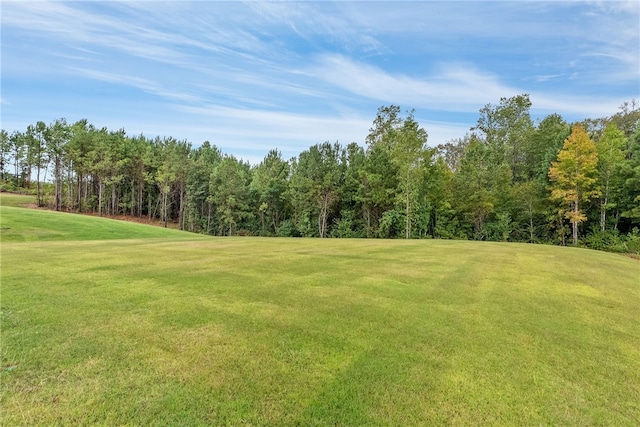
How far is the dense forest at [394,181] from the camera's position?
28875mm

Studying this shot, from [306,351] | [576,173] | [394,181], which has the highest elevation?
[576,173]

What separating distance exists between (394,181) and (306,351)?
34274 mm

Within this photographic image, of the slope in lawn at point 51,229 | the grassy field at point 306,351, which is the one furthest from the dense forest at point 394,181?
the grassy field at point 306,351

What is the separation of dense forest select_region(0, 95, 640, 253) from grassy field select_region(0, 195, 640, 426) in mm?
26482

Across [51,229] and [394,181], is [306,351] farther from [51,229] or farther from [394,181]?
[394,181]

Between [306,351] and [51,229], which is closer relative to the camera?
[306,351]

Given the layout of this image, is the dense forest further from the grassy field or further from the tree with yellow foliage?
the grassy field

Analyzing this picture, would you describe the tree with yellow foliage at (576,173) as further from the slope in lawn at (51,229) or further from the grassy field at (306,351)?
the slope in lawn at (51,229)

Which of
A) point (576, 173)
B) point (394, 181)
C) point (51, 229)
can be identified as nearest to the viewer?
point (51, 229)

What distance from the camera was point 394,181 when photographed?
36.3m

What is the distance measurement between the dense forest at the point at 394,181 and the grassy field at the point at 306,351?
26.5 meters

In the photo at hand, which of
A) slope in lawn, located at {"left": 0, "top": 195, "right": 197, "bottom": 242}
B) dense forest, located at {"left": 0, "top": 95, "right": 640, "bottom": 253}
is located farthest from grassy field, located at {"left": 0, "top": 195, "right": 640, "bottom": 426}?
dense forest, located at {"left": 0, "top": 95, "right": 640, "bottom": 253}

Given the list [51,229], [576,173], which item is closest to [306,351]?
[51,229]

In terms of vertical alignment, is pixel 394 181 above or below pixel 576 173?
below
